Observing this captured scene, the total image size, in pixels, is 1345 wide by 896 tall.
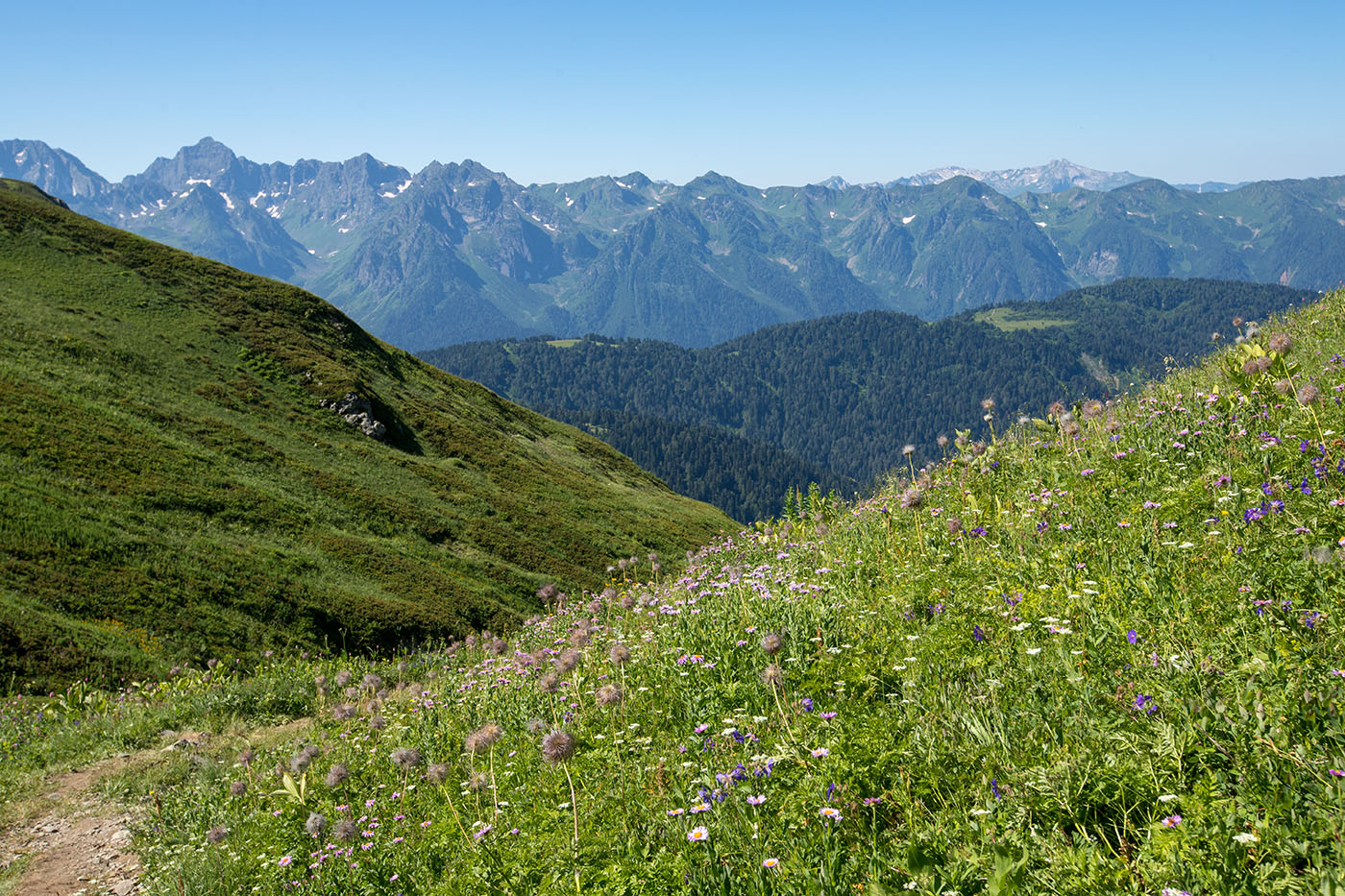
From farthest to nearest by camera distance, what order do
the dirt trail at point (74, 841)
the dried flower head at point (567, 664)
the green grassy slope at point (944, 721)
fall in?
the dried flower head at point (567, 664) → the dirt trail at point (74, 841) → the green grassy slope at point (944, 721)

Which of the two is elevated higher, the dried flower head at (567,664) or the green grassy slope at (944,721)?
the green grassy slope at (944,721)

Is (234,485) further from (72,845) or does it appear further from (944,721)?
(944,721)

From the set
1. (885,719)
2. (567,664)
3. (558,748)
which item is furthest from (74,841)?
(885,719)

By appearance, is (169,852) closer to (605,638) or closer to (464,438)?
(605,638)

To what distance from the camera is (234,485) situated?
4269cm

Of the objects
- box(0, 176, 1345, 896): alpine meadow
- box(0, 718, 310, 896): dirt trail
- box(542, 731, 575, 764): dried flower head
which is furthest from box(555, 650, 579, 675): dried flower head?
box(0, 718, 310, 896): dirt trail

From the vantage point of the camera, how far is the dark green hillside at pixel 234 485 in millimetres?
29719

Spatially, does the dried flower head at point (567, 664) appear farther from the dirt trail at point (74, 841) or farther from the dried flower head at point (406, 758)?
the dirt trail at point (74, 841)

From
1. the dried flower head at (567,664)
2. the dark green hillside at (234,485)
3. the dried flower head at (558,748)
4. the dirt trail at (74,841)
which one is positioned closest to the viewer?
the dried flower head at (558,748)

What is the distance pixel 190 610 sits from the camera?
30.2 metres

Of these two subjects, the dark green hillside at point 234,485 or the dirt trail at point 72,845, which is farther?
the dark green hillside at point 234,485

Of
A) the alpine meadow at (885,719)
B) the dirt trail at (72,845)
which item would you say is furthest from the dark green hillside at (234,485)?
the dirt trail at (72,845)

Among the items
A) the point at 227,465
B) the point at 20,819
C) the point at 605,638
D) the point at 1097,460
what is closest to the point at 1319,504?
the point at 1097,460

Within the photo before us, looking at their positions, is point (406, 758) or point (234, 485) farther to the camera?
point (234, 485)
